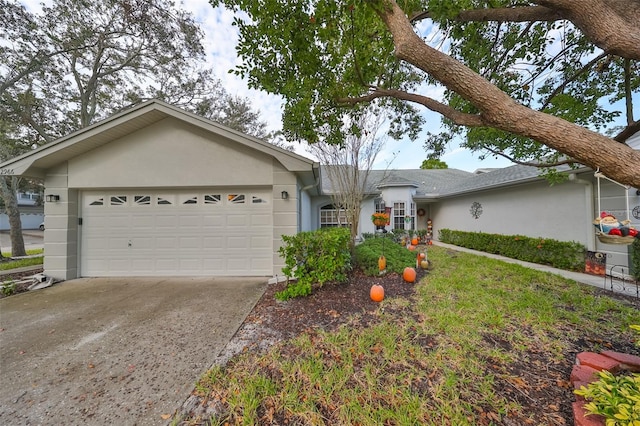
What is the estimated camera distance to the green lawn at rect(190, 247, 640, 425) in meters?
2.01

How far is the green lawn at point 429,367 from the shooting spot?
6.60ft

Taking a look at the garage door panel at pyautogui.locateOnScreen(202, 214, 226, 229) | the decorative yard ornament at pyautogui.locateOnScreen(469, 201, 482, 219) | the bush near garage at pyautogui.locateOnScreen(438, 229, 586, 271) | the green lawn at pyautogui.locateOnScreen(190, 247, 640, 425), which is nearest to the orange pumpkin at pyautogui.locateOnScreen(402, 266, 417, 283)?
the green lawn at pyautogui.locateOnScreen(190, 247, 640, 425)

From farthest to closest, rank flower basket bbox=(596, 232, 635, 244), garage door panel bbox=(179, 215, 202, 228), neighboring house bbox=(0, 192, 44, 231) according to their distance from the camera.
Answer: neighboring house bbox=(0, 192, 44, 231)
garage door panel bbox=(179, 215, 202, 228)
flower basket bbox=(596, 232, 635, 244)

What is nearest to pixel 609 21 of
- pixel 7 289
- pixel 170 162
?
pixel 170 162

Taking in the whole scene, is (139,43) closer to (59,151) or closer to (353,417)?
(59,151)

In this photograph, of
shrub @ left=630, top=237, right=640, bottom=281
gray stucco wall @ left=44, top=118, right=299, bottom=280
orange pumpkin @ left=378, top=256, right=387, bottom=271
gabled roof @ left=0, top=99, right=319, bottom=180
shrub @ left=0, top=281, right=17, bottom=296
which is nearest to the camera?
shrub @ left=0, top=281, right=17, bottom=296

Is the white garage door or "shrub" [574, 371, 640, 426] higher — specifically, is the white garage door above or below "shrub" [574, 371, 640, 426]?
above

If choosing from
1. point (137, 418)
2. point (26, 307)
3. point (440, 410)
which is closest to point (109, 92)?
point (26, 307)

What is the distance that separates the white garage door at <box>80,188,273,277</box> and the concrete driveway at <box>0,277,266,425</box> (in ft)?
3.32

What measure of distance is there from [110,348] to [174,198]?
13.8ft

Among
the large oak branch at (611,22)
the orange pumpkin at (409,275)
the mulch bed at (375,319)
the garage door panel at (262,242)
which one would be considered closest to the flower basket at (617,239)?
the mulch bed at (375,319)

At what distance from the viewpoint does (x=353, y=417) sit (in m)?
1.96

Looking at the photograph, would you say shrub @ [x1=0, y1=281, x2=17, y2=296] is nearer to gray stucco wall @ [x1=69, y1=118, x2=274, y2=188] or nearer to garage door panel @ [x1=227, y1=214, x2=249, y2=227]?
gray stucco wall @ [x1=69, y1=118, x2=274, y2=188]

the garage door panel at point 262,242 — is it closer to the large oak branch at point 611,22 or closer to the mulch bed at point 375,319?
the mulch bed at point 375,319
